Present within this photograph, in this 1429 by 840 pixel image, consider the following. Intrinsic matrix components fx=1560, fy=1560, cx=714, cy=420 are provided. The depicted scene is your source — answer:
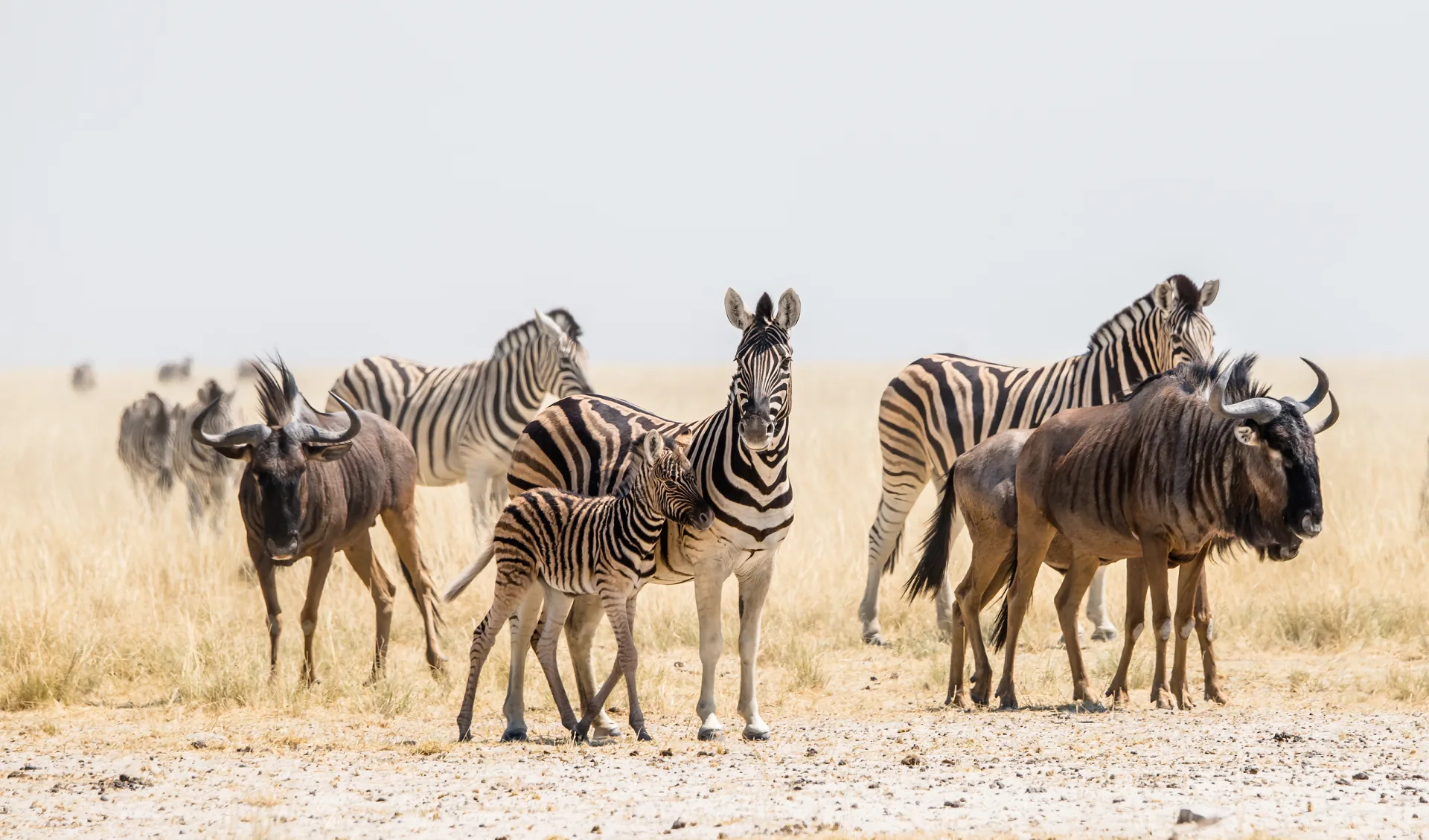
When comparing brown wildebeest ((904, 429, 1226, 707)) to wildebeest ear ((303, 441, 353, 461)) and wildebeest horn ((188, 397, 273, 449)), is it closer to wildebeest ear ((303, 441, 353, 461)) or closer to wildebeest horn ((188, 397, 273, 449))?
wildebeest ear ((303, 441, 353, 461))

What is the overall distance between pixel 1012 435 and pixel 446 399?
8177mm

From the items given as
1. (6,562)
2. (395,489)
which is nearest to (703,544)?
(395,489)

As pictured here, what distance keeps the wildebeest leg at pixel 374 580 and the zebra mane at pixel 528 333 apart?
5528mm

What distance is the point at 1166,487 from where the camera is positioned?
8.68 m

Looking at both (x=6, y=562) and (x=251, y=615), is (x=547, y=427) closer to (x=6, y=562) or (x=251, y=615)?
(x=251, y=615)

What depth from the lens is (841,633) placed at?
41.0ft

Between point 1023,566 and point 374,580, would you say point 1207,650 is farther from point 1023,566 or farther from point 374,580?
point 374,580

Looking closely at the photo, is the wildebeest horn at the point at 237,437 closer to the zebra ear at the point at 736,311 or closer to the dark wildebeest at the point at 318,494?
the dark wildebeest at the point at 318,494

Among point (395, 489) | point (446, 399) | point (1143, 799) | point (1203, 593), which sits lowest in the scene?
point (1143, 799)

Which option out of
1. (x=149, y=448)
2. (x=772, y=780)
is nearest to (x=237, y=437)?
(x=772, y=780)

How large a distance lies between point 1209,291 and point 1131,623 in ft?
12.3

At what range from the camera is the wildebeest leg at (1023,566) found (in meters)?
9.17

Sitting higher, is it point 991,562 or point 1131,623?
point 991,562

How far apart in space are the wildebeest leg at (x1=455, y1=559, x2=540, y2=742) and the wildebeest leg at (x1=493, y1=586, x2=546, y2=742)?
7 cm
